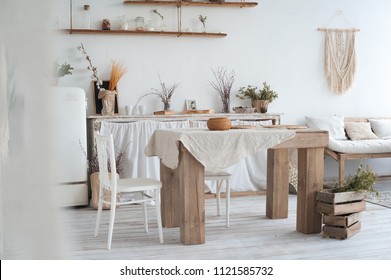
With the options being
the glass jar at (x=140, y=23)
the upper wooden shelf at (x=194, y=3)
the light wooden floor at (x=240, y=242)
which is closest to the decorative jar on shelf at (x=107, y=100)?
the glass jar at (x=140, y=23)

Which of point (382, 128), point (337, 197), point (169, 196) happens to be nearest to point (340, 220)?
point (337, 197)

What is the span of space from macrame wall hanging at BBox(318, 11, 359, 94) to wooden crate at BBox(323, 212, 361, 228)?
277 centimetres

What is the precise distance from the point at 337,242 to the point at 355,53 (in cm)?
333

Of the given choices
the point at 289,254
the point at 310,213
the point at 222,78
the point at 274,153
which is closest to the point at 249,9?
the point at 222,78

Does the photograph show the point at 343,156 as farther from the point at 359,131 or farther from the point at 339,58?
the point at 339,58

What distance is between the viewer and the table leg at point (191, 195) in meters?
3.07

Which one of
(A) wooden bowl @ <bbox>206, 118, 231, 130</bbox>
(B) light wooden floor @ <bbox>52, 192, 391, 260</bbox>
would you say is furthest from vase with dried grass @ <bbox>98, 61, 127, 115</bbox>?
(A) wooden bowl @ <bbox>206, 118, 231, 130</bbox>

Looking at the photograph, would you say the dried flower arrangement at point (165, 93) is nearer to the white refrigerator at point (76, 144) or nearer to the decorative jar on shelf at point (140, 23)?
the decorative jar on shelf at point (140, 23)

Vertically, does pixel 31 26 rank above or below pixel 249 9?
below

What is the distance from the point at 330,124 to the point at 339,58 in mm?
862

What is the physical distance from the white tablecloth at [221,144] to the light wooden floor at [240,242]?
1.82 feet

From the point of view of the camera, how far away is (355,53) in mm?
5852
